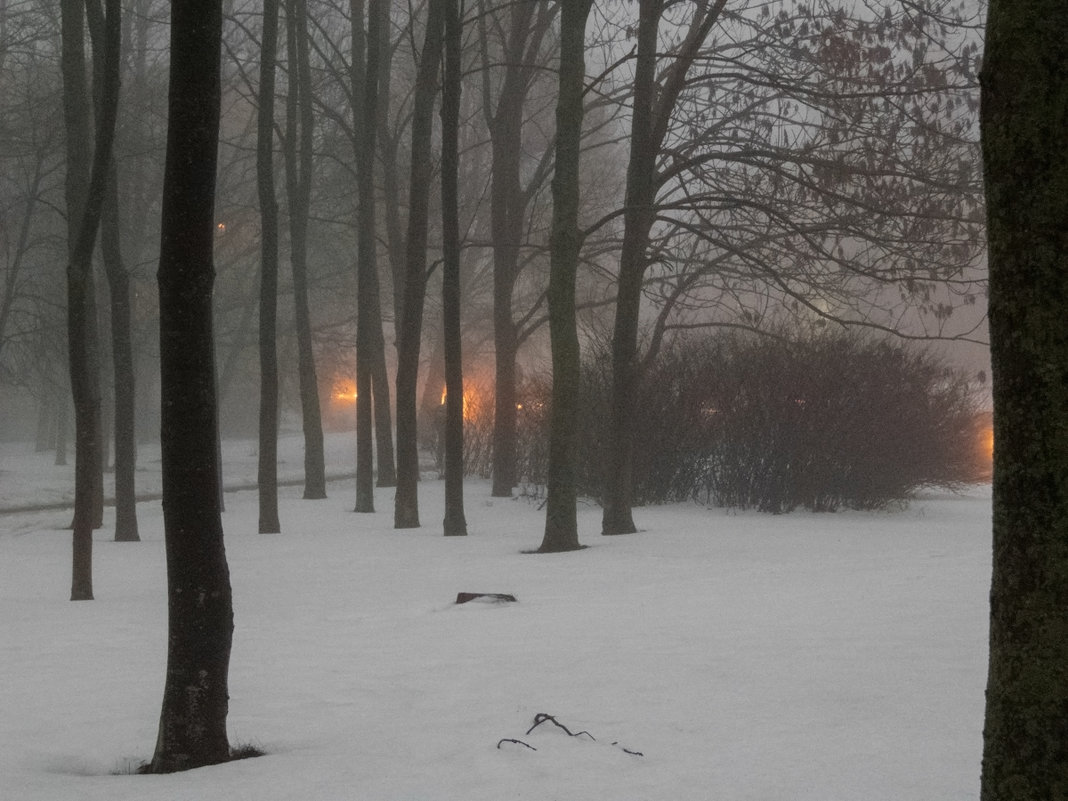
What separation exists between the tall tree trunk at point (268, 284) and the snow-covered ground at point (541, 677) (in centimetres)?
368

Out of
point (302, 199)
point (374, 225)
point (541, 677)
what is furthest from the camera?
point (374, 225)

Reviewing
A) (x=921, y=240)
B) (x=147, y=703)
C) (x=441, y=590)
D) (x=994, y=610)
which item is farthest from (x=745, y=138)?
(x=994, y=610)

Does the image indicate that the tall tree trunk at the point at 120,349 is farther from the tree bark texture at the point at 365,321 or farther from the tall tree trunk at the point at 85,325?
the tall tree trunk at the point at 85,325

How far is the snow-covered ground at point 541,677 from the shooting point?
446 centimetres

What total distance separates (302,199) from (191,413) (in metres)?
16.9

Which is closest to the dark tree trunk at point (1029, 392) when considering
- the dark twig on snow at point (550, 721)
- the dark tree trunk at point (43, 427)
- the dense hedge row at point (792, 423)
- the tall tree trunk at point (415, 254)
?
the dark twig on snow at point (550, 721)

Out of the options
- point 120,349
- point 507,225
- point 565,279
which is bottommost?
point 120,349

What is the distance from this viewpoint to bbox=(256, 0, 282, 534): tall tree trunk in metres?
16.4

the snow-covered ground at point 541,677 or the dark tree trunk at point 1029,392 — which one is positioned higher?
the dark tree trunk at point 1029,392

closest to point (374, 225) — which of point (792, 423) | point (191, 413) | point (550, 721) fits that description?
point (792, 423)

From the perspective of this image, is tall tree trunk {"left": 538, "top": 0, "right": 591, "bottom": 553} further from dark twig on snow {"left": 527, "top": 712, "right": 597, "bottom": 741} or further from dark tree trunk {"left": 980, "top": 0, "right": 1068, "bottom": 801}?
dark tree trunk {"left": 980, "top": 0, "right": 1068, "bottom": 801}

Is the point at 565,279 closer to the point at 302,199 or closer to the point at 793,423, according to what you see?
the point at 793,423

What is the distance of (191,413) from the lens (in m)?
5.04

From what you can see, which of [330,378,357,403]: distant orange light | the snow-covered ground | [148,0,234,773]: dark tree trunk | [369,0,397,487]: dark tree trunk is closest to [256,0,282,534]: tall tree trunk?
[369,0,397,487]: dark tree trunk
